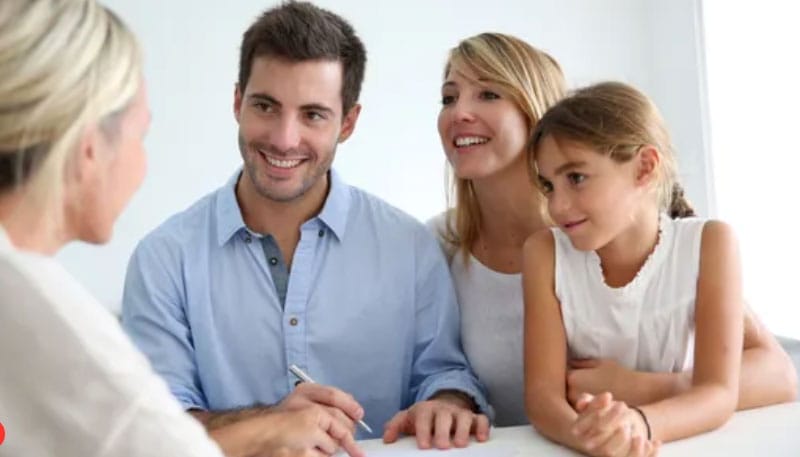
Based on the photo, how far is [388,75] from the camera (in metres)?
2.86

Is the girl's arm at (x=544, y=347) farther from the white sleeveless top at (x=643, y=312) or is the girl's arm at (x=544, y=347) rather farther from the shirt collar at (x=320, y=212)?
the shirt collar at (x=320, y=212)

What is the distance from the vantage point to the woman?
1502mm

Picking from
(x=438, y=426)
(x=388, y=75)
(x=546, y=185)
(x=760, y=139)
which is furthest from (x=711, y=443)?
(x=388, y=75)

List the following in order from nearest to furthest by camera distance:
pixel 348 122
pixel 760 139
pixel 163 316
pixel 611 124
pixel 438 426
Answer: pixel 438 426
pixel 611 124
pixel 163 316
pixel 348 122
pixel 760 139

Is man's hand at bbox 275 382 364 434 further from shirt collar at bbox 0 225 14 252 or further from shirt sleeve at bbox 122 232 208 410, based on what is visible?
shirt collar at bbox 0 225 14 252

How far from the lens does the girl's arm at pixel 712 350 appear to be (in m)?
1.14

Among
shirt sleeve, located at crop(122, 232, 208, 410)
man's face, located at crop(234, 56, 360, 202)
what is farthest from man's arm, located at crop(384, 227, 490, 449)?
shirt sleeve, located at crop(122, 232, 208, 410)

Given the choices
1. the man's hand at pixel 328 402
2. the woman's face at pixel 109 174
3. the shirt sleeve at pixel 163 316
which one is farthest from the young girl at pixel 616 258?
the woman's face at pixel 109 174

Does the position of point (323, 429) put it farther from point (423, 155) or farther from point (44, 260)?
point (423, 155)

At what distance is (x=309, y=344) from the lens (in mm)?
1466

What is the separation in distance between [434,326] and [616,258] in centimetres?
31

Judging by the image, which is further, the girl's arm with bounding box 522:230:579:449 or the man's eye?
the man's eye

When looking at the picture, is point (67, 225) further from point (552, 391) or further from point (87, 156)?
point (552, 391)

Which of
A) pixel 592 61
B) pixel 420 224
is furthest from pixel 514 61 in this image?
pixel 592 61
